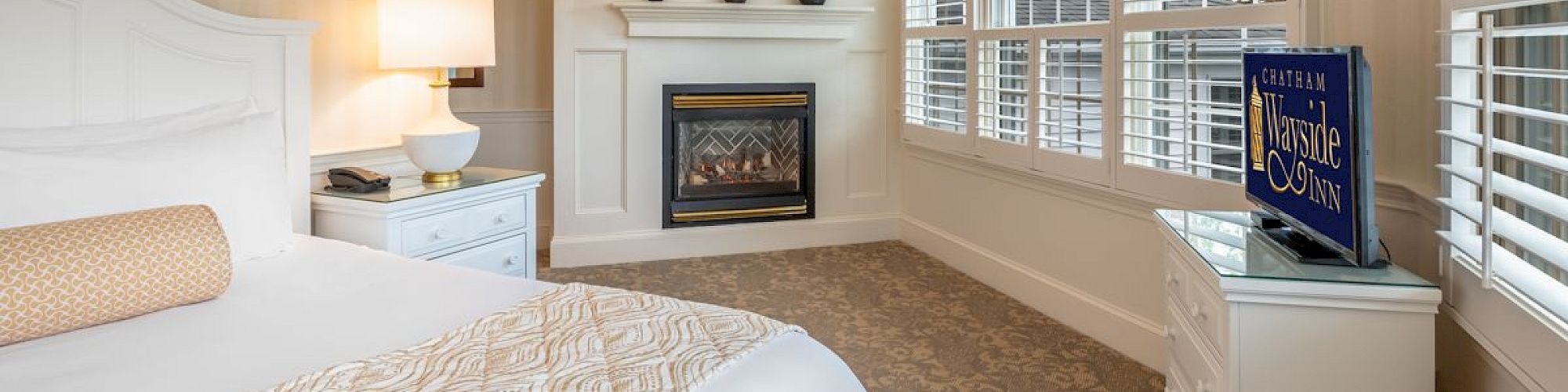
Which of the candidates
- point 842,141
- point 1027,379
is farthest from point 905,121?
point 1027,379

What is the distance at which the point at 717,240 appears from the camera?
17.6 ft

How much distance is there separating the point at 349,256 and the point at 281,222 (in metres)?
0.21

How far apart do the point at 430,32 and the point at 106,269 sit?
1679 millimetres

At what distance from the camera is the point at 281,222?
2787mm

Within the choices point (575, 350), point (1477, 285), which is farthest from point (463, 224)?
point (1477, 285)

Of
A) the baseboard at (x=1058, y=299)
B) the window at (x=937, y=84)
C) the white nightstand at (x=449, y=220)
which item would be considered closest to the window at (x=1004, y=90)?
the window at (x=937, y=84)

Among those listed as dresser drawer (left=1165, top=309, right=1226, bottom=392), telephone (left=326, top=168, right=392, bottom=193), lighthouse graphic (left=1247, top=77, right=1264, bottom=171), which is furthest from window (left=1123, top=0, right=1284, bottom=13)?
telephone (left=326, top=168, right=392, bottom=193)

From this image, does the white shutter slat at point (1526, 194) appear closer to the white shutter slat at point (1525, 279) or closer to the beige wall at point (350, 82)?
the white shutter slat at point (1525, 279)

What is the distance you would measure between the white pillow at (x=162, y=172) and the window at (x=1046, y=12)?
2716 mm

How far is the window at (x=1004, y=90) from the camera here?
4.20 meters

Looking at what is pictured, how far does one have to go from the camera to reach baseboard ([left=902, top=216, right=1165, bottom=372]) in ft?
11.5

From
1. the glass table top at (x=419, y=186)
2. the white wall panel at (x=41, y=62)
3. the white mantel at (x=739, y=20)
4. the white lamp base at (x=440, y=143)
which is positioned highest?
the white mantel at (x=739, y=20)

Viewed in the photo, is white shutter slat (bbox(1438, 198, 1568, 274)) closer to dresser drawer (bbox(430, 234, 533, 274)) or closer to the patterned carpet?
the patterned carpet

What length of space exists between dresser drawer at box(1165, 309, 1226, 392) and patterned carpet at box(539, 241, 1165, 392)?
0.59 m
